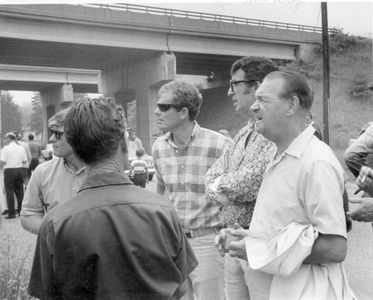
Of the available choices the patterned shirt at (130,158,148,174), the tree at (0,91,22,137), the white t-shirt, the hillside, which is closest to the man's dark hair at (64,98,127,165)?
the white t-shirt

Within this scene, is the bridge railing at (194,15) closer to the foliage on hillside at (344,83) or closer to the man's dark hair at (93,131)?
the foliage on hillside at (344,83)

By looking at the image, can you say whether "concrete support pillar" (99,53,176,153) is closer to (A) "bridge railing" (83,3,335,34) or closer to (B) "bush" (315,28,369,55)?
(A) "bridge railing" (83,3,335,34)

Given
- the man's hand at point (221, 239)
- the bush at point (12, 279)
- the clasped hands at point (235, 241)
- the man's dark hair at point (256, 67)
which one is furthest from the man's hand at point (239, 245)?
the bush at point (12, 279)

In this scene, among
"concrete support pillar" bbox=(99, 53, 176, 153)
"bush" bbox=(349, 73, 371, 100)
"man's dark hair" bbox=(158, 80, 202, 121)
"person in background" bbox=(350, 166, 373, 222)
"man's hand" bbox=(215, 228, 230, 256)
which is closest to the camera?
"man's hand" bbox=(215, 228, 230, 256)

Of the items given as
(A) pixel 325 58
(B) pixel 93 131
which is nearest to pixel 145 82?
(A) pixel 325 58

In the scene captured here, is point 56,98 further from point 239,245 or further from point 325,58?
point 239,245

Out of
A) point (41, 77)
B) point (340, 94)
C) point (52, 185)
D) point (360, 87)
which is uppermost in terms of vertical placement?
point (41, 77)

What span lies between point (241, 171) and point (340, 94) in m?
35.9

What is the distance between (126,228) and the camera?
1.73 metres

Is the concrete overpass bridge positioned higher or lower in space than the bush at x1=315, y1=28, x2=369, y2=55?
lower

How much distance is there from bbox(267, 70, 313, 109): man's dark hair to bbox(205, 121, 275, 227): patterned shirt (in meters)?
0.46

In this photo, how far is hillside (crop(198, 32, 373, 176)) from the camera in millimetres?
30406

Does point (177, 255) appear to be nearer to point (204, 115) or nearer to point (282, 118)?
point (282, 118)

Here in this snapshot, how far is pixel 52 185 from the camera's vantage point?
10.3ft
